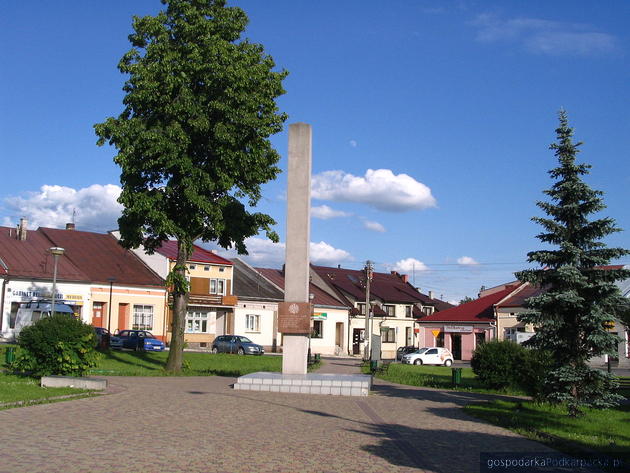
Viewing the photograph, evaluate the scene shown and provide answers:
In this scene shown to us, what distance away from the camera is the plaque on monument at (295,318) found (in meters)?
20.8

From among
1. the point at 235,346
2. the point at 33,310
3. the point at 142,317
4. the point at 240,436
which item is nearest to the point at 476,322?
the point at 235,346

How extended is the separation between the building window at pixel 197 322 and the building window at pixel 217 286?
218cm

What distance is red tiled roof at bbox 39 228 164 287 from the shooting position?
160 feet

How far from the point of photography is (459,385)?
24.5m

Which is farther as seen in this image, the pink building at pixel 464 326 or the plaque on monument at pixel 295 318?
the pink building at pixel 464 326

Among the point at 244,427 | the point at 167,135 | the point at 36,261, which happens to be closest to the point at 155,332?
the point at 36,261

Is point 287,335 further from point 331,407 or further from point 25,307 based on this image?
point 25,307

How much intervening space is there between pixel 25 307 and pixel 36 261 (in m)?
8.48

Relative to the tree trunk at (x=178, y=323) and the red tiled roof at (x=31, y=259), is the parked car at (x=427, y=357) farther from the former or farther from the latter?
the tree trunk at (x=178, y=323)

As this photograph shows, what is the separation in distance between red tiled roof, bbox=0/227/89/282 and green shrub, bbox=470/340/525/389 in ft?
105

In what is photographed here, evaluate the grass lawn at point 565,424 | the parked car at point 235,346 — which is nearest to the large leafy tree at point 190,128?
the grass lawn at point 565,424

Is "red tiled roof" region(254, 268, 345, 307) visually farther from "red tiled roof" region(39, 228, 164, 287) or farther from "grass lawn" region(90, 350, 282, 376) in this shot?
"grass lawn" region(90, 350, 282, 376)

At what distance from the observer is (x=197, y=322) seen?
2172 inches


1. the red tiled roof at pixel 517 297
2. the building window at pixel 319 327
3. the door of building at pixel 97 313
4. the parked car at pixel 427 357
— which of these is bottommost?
the parked car at pixel 427 357
